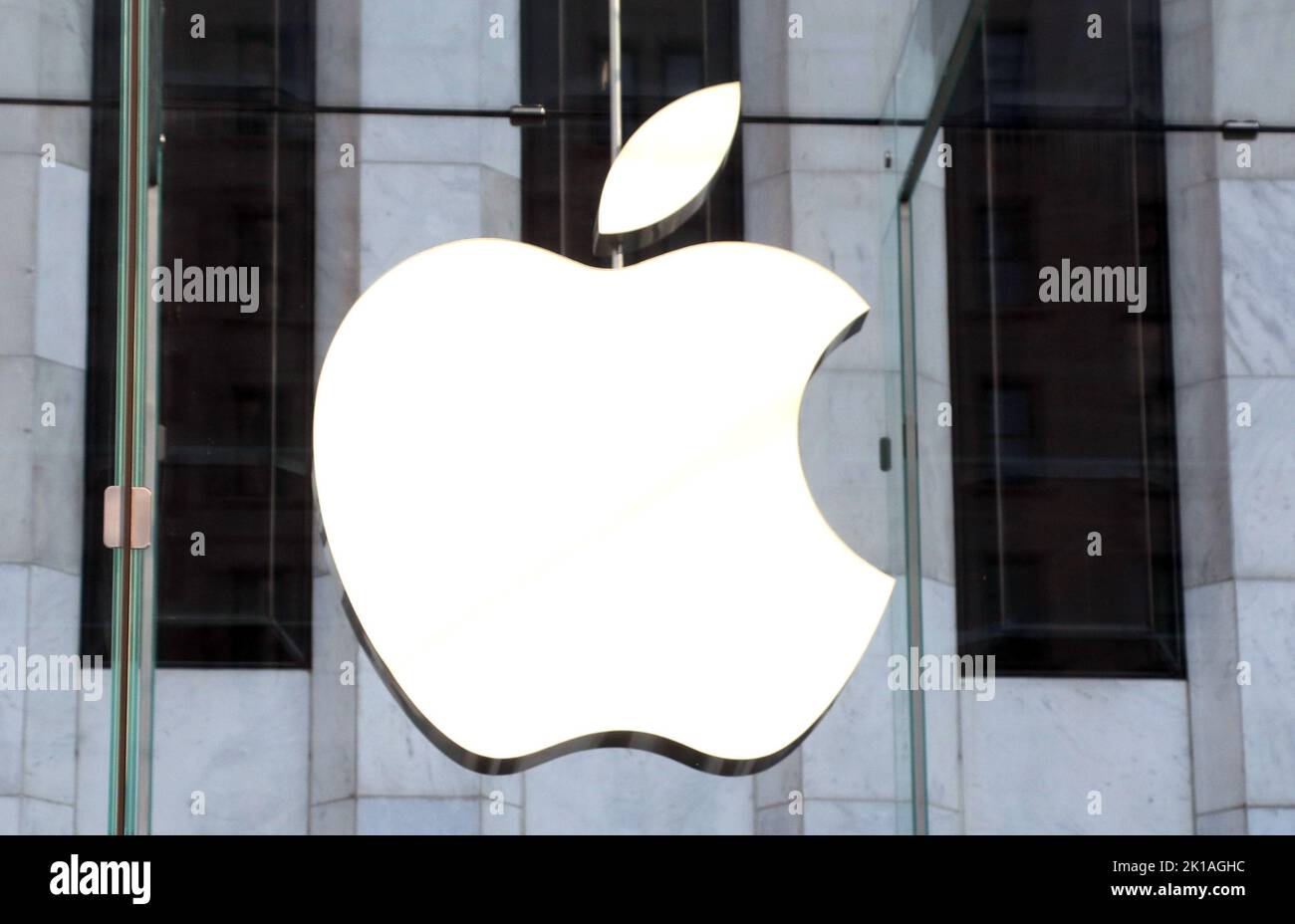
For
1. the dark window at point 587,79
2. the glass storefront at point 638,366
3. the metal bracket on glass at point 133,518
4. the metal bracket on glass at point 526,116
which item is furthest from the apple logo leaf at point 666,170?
the metal bracket on glass at point 133,518

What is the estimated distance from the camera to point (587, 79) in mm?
9430

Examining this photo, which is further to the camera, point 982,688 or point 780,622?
point 982,688

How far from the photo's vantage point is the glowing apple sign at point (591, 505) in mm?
6734

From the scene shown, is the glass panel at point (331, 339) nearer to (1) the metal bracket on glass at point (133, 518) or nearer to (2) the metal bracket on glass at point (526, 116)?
(2) the metal bracket on glass at point (526, 116)

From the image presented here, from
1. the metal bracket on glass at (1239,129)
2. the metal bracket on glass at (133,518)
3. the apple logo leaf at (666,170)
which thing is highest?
the metal bracket on glass at (1239,129)

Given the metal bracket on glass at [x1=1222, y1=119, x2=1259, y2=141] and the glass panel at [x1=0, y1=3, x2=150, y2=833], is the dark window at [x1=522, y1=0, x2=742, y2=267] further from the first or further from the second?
the metal bracket on glass at [x1=1222, y1=119, x2=1259, y2=141]

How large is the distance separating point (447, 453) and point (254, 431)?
5.48 feet

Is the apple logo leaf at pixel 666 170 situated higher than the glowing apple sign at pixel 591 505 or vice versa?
the apple logo leaf at pixel 666 170

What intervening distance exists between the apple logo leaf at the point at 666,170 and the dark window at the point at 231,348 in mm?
1512

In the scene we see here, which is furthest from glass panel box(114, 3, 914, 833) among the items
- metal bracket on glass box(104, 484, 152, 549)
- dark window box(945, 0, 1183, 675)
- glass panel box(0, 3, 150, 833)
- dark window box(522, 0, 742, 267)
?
dark window box(945, 0, 1183, 675)

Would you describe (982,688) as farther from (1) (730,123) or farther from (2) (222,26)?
(2) (222,26)

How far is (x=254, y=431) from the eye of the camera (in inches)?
331
